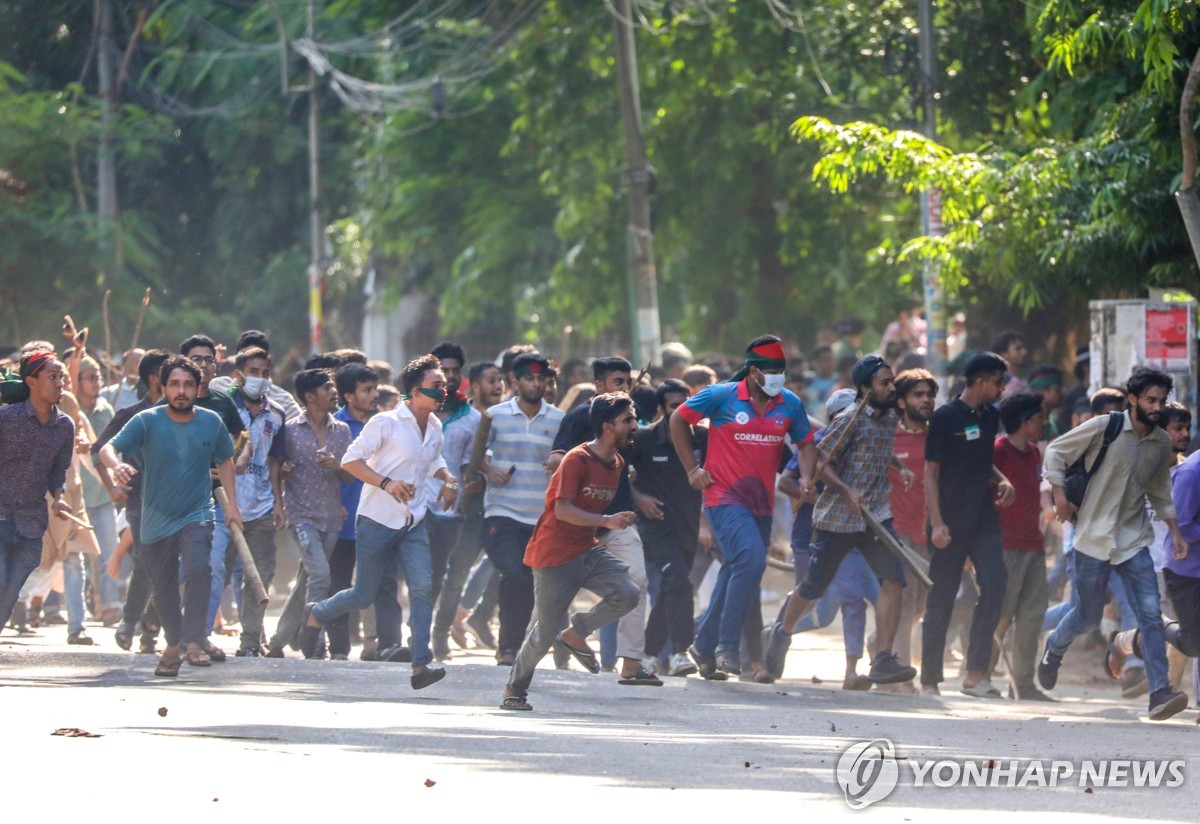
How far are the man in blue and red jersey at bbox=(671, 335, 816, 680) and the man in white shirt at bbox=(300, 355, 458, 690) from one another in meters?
1.37

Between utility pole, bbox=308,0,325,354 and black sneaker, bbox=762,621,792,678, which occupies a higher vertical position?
utility pole, bbox=308,0,325,354

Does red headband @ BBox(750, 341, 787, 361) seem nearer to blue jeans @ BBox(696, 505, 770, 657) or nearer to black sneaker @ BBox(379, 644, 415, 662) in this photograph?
blue jeans @ BBox(696, 505, 770, 657)

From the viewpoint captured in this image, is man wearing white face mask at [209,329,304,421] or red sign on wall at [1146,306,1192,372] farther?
red sign on wall at [1146,306,1192,372]

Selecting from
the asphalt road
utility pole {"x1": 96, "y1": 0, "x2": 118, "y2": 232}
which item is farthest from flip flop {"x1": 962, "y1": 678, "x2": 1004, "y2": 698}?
utility pole {"x1": 96, "y1": 0, "x2": 118, "y2": 232}

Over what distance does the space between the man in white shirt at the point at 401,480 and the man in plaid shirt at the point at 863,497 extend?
2117 mm

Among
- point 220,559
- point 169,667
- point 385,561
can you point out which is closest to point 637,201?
point 220,559

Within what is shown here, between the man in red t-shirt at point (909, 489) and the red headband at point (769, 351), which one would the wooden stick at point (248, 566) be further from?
the man in red t-shirt at point (909, 489)

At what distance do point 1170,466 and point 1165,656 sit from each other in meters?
1.07

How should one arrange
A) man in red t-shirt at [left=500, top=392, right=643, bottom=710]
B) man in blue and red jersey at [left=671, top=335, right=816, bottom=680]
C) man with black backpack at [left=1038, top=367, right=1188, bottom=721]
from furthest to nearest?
man in blue and red jersey at [left=671, top=335, right=816, bottom=680] → man with black backpack at [left=1038, top=367, right=1188, bottom=721] → man in red t-shirt at [left=500, top=392, right=643, bottom=710]

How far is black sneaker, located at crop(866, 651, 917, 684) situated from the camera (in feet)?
35.8

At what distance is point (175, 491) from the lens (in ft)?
34.8

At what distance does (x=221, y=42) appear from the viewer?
33906 millimetres

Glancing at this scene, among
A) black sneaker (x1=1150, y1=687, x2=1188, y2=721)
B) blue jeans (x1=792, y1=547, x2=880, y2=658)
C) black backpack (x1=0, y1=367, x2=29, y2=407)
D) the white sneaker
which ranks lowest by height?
black sneaker (x1=1150, y1=687, x2=1188, y2=721)

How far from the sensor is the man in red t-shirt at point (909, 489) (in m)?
11.9
